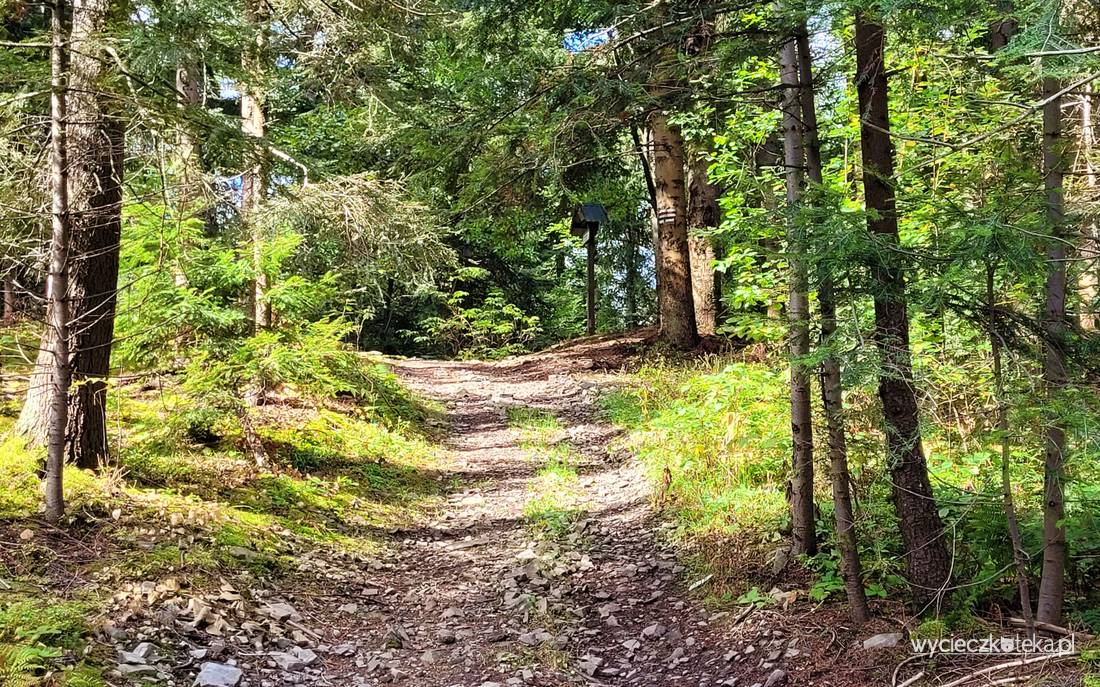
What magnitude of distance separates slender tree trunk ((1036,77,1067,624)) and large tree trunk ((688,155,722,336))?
981 centimetres

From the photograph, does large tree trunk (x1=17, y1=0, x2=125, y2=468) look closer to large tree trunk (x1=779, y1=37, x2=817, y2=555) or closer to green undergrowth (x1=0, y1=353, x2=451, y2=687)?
green undergrowth (x1=0, y1=353, x2=451, y2=687)

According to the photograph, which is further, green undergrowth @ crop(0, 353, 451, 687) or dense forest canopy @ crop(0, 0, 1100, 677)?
green undergrowth @ crop(0, 353, 451, 687)

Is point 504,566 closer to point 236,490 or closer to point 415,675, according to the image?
point 415,675

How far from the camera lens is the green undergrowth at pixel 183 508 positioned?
4.09 m

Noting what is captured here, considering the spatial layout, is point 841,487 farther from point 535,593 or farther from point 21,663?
point 21,663

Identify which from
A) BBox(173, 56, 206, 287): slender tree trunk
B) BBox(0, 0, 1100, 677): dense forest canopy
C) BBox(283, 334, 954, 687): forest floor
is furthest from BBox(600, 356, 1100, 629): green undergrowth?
BBox(173, 56, 206, 287): slender tree trunk

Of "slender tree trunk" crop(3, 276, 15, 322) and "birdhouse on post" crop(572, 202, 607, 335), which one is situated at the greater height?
"birdhouse on post" crop(572, 202, 607, 335)

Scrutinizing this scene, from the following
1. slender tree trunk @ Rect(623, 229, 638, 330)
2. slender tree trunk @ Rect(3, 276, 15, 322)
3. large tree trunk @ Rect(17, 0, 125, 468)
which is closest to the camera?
large tree trunk @ Rect(17, 0, 125, 468)

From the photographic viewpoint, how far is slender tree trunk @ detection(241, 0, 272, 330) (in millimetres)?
7629

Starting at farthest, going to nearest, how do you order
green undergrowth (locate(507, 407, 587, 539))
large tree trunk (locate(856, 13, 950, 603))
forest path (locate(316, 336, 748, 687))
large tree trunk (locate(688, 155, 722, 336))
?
large tree trunk (locate(688, 155, 722, 336))
green undergrowth (locate(507, 407, 587, 539))
forest path (locate(316, 336, 748, 687))
large tree trunk (locate(856, 13, 950, 603))

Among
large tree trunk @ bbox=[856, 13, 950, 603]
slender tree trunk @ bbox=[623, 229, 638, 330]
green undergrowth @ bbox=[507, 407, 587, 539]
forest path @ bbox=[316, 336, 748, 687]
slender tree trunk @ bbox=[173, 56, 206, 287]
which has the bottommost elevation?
forest path @ bbox=[316, 336, 748, 687]

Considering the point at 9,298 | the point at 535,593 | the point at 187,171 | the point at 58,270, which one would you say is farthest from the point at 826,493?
the point at 9,298

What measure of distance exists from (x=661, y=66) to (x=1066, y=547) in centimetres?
392

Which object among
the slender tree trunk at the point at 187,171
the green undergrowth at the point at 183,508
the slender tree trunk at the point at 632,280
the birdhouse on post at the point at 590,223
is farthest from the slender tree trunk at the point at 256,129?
the slender tree trunk at the point at 632,280
